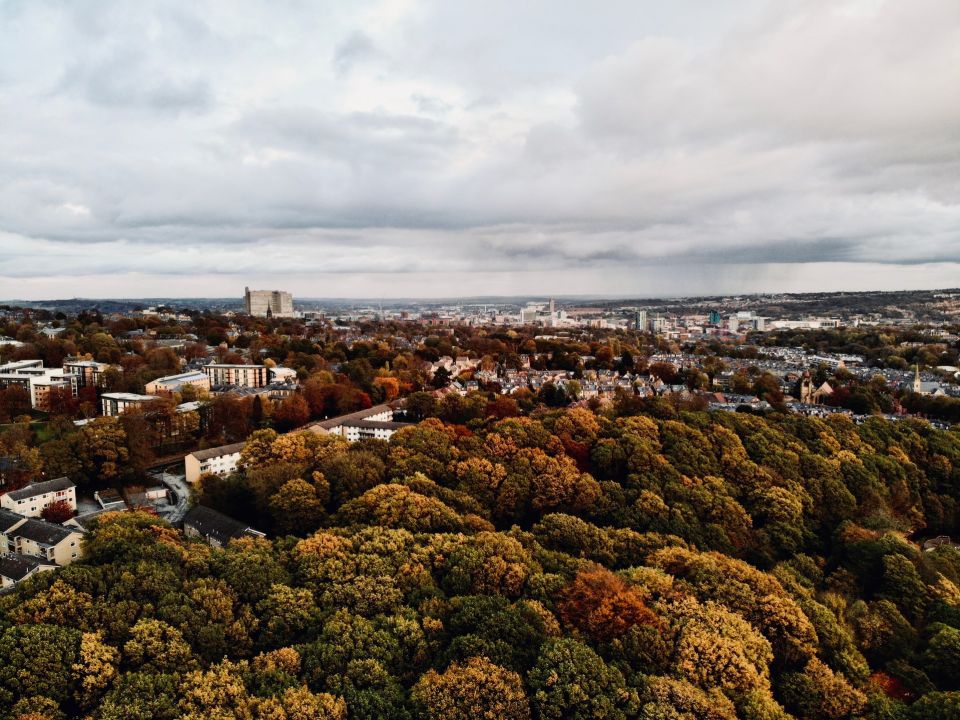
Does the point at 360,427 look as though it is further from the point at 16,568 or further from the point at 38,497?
the point at 16,568

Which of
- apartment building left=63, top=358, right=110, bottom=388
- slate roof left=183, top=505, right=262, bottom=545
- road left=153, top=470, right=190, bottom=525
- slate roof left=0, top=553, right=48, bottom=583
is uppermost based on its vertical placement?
apartment building left=63, top=358, right=110, bottom=388

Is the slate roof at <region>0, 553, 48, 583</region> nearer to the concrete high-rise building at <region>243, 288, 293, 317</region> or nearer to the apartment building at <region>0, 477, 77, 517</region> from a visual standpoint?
the apartment building at <region>0, 477, 77, 517</region>

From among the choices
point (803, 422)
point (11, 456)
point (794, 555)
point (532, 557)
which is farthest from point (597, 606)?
point (11, 456)

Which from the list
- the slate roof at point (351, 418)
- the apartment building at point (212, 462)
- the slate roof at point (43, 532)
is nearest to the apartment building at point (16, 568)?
the slate roof at point (43, 532)

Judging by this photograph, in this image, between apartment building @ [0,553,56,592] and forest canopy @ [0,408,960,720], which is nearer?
forest canopy @ [0,408,960,720]

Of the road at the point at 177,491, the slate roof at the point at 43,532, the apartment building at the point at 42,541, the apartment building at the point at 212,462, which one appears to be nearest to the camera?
the apartment building at the point at 42,541

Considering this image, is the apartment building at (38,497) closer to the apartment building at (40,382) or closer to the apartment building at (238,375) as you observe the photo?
the apartment building at (40,382)

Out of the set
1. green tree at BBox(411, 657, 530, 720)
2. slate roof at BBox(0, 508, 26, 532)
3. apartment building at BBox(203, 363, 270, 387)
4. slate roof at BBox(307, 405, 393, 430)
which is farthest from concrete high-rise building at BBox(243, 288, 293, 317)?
green tree at BBox(411, 657, 530, 720)
